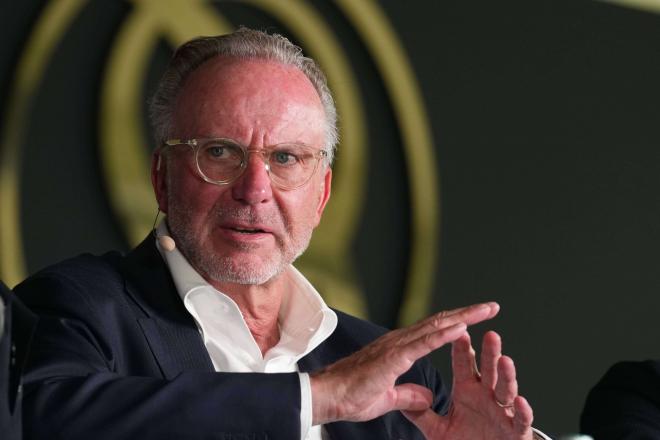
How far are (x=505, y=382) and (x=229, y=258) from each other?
0.62 meters

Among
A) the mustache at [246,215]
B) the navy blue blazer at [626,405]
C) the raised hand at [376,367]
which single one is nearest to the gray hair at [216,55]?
the mustache at [246,215]

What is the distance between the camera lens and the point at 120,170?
344 centimetres

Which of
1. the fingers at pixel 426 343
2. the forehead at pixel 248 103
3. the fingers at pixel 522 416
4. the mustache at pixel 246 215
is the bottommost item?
the fingers at pixel 522 416

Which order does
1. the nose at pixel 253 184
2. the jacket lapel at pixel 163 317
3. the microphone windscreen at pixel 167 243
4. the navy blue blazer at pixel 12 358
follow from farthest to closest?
the microphone windscreen at pixel 167 243
the nose at pixel 253 184
the jacket lapel at pixel 163 317
the navy blue blazer at pixel 12 358

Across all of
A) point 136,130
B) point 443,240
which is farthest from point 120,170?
point 443,240

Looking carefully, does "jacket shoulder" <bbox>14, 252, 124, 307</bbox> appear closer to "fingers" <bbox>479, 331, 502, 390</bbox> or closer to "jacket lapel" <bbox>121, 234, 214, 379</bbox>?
"jacket lapel" <bbox>121, 234, 214, 379</bbox>

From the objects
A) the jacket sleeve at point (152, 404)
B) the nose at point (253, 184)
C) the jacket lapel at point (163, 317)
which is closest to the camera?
the jacket sleeve at point (152, 404)

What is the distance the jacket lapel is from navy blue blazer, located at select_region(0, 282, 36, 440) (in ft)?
1.81

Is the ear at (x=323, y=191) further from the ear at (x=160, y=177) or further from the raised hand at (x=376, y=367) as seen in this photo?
the raised hand at (x=376, y=367)

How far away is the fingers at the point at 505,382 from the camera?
2.12m

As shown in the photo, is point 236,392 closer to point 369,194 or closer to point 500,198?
point 369,194

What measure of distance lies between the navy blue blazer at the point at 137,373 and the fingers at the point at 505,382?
339 mm

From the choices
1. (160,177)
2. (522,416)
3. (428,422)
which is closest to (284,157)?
(160,177)

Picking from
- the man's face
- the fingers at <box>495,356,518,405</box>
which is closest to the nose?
the man's face
